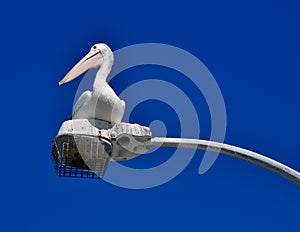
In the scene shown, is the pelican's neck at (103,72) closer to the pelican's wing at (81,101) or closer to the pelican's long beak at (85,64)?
the pelican's long beak at (85,64)

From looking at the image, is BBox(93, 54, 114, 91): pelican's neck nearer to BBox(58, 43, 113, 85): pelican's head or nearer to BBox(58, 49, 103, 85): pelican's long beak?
BBox(58, 43, 113, 85): pelican's head

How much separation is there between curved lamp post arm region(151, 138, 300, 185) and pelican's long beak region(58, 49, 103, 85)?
10.6 ft

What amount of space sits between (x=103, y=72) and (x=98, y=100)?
163 centimetres

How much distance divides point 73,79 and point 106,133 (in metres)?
2.67

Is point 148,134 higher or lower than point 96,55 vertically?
lower

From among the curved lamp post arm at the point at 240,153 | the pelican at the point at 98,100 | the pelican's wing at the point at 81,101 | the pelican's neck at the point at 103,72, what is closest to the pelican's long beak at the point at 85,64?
the pelican at the point at 98,100

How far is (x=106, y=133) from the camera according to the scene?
30.0ft

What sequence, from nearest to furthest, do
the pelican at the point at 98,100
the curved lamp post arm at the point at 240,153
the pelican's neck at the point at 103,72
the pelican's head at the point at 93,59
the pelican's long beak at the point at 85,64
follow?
1. the curved lamp post arm at the point at 240,153
2. the pelican at the point at 98,100
3. the pelican's neck at the point at 103,72
4. the pelican's long beak at the point at 85,64
5. the pelican's head at the point at 93,59

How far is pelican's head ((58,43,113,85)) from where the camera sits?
11.6 meters

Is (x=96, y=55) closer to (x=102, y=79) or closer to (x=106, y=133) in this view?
(x=102, y=79)

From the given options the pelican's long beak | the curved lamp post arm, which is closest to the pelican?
the pelican's long beak

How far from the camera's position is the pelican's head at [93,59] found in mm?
11586

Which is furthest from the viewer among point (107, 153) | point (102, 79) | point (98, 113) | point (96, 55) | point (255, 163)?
→ point (96, 55)

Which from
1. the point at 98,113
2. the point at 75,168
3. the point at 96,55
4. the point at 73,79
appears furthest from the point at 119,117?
the point at 96,55
